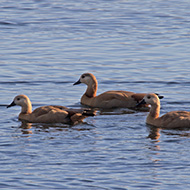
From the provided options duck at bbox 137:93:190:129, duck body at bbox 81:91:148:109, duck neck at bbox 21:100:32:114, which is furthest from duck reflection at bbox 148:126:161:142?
duck neck at bbox 21:100:32:114

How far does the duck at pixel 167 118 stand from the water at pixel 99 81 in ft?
0.80

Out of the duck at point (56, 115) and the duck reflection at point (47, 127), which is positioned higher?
the duck at point (56, 115)

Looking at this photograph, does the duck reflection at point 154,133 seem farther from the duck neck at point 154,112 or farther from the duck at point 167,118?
Answer: the duck neck at point 154,112

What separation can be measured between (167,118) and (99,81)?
18.3 ft

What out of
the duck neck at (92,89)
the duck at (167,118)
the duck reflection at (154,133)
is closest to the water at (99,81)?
the duck reflection at (154,133)

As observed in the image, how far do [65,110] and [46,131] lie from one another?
3.72 feet

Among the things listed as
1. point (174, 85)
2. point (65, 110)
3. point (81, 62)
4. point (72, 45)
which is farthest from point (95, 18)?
point (65, 110)

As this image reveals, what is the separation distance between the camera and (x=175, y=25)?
30.3 meters

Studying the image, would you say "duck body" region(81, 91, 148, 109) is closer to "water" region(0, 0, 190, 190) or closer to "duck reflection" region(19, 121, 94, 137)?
"water" region(0, 0, 190, 190)

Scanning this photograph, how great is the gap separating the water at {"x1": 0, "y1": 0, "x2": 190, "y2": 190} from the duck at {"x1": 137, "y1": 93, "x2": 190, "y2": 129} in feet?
0.80

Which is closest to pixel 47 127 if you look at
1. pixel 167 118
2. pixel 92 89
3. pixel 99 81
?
pixel 167 118

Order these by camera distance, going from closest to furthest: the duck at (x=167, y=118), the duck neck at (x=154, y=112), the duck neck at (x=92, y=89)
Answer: the duck at (x=167, y=118), the duck neck at (x=154, y=112), the duck neck at (x=92, y=89)

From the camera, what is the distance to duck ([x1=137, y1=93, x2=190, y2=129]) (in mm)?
15719

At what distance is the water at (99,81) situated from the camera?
1249 cm
